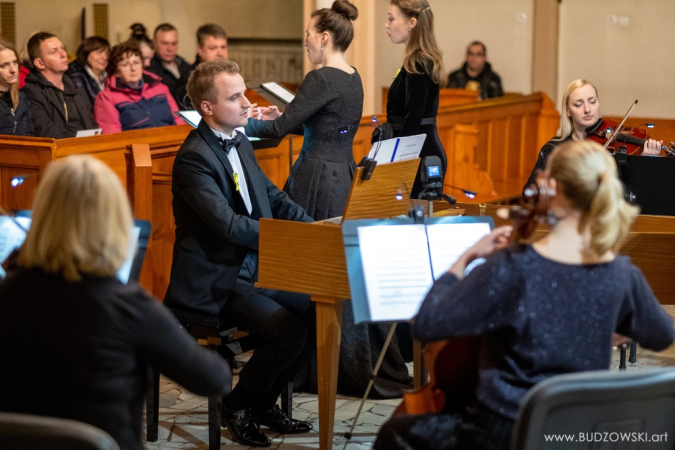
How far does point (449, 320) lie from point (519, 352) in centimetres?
17

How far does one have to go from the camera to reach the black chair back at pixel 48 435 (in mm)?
1681

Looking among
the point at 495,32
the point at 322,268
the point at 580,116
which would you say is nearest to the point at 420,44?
the point at 580,116

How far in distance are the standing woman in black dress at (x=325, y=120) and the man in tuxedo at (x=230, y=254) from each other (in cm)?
60

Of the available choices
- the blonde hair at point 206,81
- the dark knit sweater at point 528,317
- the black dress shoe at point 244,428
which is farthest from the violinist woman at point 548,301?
the blonde hair at point 206,81

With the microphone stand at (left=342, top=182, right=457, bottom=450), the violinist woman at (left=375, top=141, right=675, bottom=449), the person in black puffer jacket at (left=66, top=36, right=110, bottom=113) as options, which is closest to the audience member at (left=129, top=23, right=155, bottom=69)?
the person in black puffer jacket at (left=66, top=36, right=110, bottom=113)

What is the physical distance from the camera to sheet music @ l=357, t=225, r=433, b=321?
2.79m

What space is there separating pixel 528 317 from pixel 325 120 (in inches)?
90.0

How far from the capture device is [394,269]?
283 cm

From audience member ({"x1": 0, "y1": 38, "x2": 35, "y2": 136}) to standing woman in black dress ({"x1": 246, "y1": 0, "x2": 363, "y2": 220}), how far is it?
1.66 metres

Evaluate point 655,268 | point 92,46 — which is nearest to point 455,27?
point 92,46

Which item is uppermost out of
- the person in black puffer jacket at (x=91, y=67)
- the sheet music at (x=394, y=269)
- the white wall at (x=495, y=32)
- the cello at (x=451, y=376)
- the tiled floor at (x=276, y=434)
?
the white wall at (x=495, y=32)

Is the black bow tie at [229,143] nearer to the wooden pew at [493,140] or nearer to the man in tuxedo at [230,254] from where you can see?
the man in tuxedo at [230,254]

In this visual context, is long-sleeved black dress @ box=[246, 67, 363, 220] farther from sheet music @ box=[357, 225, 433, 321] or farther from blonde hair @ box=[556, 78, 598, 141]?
sheet music @ box=[357, 225, 433, 321]

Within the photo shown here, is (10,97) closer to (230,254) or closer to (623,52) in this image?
(230,254)
